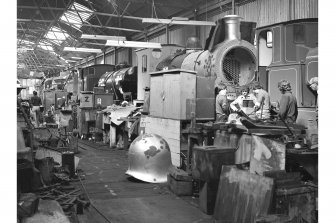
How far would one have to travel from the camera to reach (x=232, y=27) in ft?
26.5

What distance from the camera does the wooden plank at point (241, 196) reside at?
3.81 meters

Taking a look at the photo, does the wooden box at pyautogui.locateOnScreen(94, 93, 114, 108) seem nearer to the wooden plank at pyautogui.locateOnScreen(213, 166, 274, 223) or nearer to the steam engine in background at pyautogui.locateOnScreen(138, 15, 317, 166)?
the steam engine in background at pyautogui.locateOnScreen(138, 15, 317, 166)

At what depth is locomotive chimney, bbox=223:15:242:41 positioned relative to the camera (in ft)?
26.4

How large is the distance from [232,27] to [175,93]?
2021 mm

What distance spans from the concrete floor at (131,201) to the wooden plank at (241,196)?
11.7 inches

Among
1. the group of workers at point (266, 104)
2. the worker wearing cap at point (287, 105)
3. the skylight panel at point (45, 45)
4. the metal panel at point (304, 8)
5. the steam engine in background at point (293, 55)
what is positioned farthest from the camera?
the skylight panel at point (45, 45)

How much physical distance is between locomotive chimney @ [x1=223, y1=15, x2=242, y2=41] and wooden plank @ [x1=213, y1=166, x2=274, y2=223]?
4211mm

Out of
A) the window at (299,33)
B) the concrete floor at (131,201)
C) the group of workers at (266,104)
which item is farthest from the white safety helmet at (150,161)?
the window at (299,33)

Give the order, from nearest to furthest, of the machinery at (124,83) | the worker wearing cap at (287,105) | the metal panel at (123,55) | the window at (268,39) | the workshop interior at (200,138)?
1. the workshop interior at (200,138)
2. the worker wearing cap at (287,105)
3. the window at (268,39)
4. the machinery at (124,83)
5. the metal panel at (123,55)

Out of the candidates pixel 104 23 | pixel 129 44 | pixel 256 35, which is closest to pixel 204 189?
pixel 256 35

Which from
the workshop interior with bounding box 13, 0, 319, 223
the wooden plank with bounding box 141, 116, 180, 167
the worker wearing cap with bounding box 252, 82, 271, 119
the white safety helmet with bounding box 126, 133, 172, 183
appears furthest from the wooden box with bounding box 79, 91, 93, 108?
the worker wearing cap with bounding box 252, 82, 271, 119

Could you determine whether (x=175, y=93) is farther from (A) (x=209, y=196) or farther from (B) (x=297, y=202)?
(B) (x=297, y=202)

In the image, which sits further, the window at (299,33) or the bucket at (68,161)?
the window at (299,33)

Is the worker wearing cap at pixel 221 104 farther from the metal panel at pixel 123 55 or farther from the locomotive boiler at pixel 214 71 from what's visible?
the metal panel at pixel 123 55
